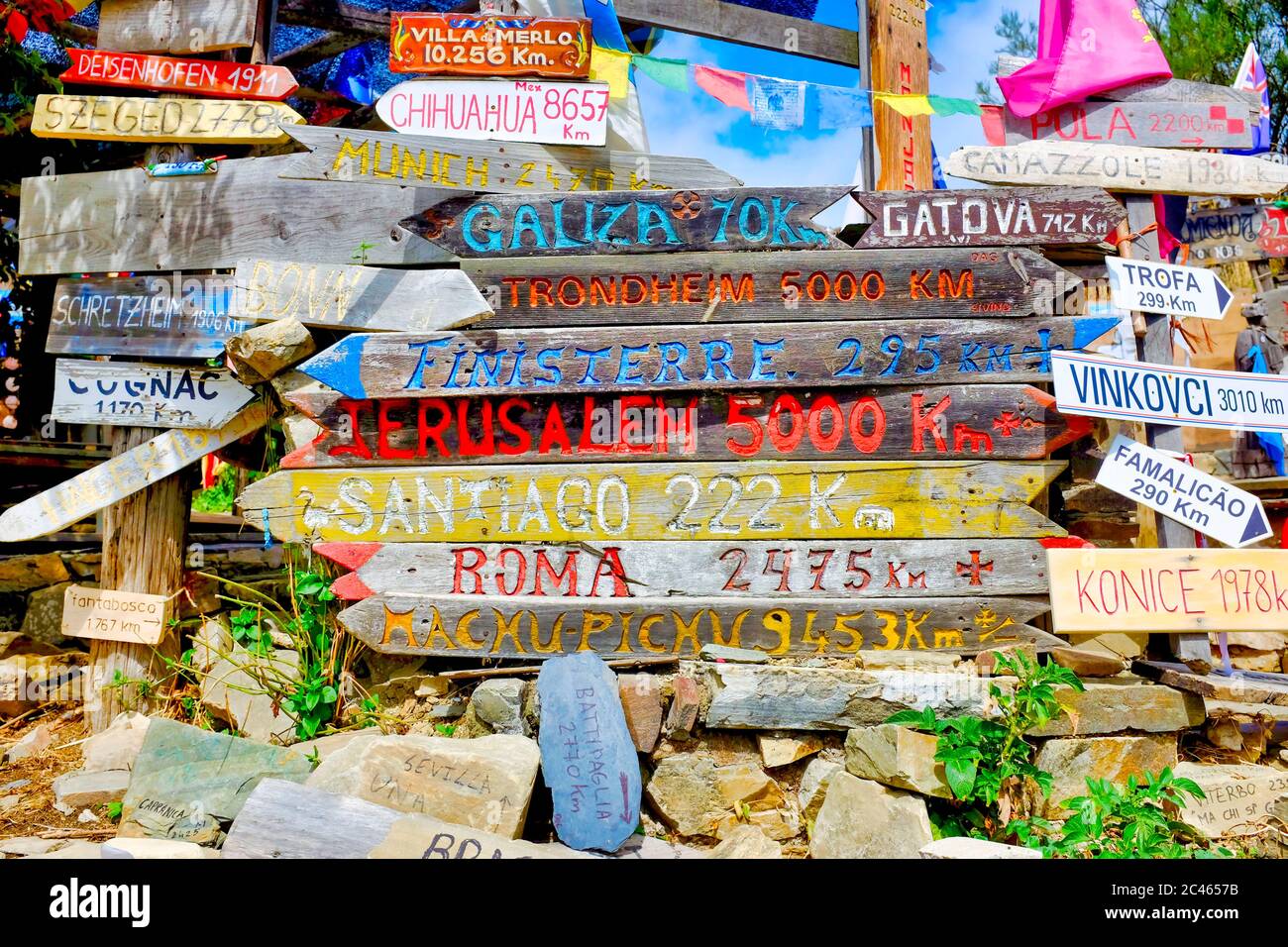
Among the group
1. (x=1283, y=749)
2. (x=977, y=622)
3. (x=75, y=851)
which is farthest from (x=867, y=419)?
(x=75, y=851)

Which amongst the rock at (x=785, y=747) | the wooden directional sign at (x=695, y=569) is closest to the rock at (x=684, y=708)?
the rock at (x=785, y=747)

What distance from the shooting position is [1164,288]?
4.75 meters

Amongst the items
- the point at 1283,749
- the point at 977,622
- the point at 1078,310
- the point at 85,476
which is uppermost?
the point at 1078,310

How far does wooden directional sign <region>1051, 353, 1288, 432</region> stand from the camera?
447 centimetres

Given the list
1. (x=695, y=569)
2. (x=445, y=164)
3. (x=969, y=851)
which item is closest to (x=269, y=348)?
(x=445, y=164)

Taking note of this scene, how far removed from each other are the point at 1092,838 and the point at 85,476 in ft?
17.5

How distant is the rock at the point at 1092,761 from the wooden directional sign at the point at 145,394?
182 inches

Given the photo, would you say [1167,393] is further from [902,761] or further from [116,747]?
[116,747]

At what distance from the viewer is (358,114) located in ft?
28.9

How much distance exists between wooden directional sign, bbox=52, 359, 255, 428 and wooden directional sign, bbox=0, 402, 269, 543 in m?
0.10

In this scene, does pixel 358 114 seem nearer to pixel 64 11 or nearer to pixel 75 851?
pixel 64 11

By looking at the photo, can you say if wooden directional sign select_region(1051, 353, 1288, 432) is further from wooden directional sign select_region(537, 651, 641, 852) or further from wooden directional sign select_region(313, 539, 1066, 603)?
wooden directional sign select_region(537, 651, 641, 852)

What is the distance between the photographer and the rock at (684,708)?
4340 millimetres

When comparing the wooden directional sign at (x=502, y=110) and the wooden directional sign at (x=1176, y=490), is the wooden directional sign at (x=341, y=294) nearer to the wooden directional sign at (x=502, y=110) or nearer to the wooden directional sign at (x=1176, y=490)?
the wooden directional sign at (x=502, y=110)
